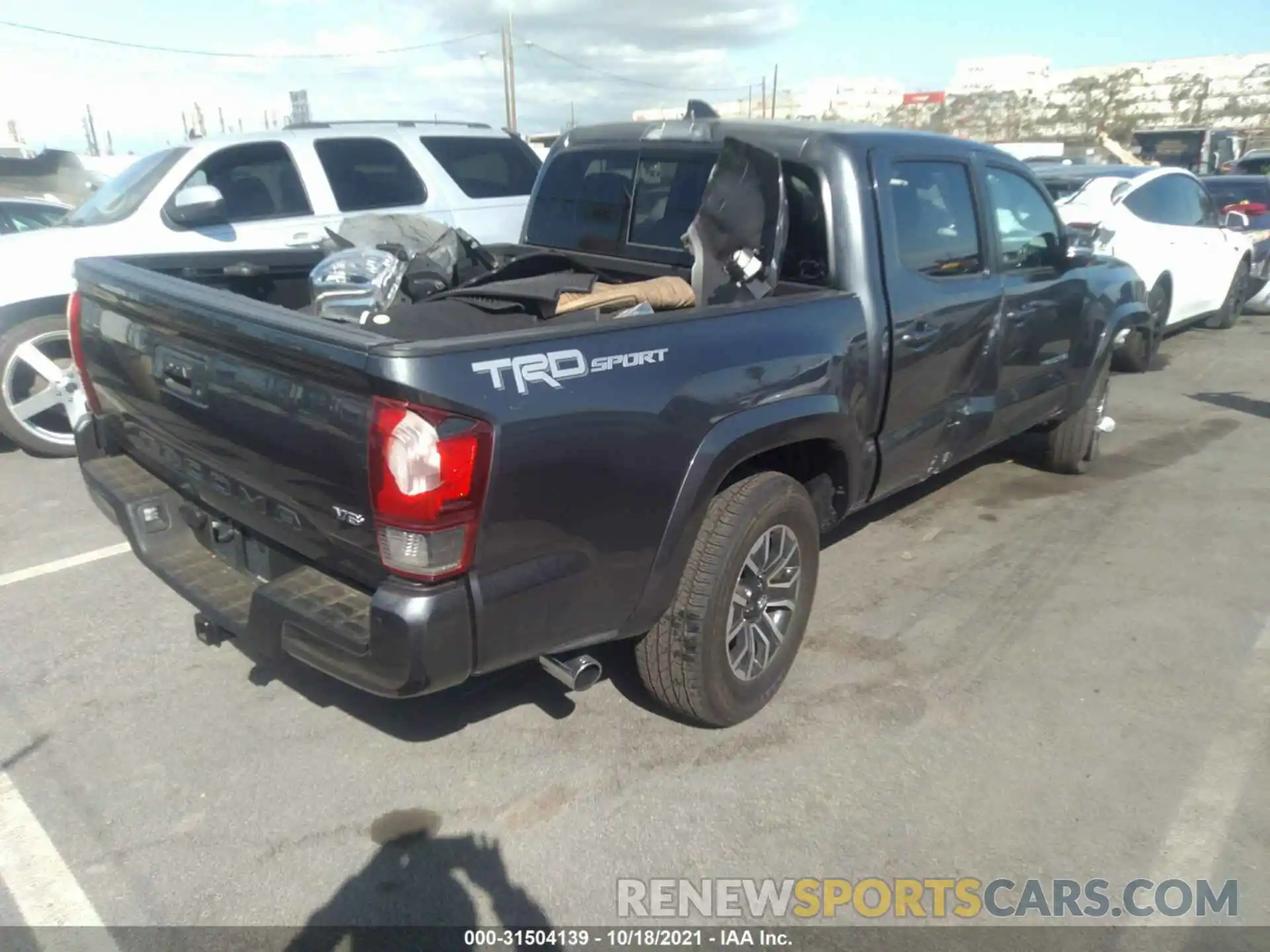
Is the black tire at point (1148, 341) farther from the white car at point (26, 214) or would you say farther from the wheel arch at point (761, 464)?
the white car at point (26, 214)

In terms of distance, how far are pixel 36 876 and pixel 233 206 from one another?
5208mm

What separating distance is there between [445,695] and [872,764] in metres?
1.52

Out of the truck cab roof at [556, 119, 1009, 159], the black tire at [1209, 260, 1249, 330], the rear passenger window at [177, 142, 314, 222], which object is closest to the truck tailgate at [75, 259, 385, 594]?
the truck cab roof at [556, 119, 1009, 159]

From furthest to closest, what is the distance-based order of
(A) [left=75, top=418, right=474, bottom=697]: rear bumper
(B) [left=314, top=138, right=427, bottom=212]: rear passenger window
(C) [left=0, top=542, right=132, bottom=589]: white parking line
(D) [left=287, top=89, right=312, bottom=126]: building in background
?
(D) [left=287, top=89, right=312, bottom=126]: building in background, (B) [left=314, top=138, right=427, bottom=212]: rear passenger window, (C) [left=0, top=542, right=132, bottom=589]: white parking line, (A) [left=75, top=418, right=474, bottom=697]: rear bumper

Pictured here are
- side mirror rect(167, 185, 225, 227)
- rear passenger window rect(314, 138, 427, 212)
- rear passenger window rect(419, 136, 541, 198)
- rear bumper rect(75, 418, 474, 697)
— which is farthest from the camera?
rear passenger window rect(419, 136, 541, 198)

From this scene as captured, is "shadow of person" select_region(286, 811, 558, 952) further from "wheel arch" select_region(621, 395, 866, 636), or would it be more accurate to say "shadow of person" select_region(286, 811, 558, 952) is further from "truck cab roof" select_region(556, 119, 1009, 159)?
"truck cab roof" select_region(556, 119, 1009, 159)

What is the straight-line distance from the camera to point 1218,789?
10.4 ft

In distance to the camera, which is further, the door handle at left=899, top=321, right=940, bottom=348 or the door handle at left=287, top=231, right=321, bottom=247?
the door handle at left=287, top=231, right=321, bottom=247

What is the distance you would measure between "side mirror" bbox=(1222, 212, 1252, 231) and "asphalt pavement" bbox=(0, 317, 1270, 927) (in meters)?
6.91

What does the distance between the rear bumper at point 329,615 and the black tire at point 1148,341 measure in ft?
22.7

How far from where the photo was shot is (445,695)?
3.62 m

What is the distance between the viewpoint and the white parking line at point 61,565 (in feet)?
15.1

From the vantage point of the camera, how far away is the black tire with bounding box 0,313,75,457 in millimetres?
5988

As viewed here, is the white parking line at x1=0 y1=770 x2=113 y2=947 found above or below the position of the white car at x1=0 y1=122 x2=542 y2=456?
below
